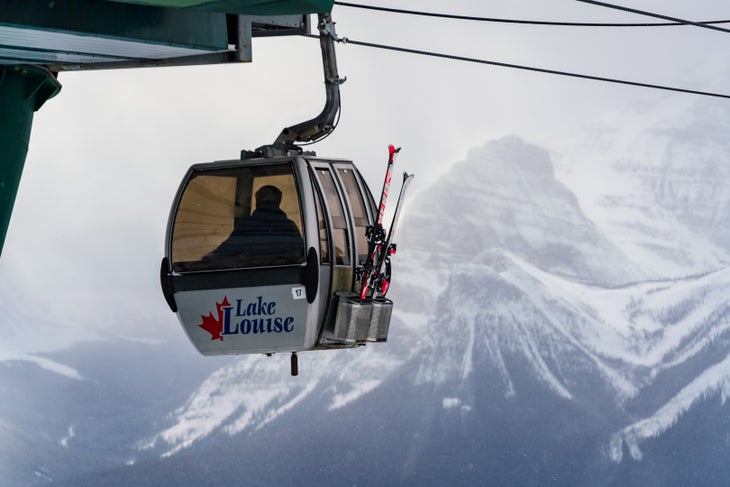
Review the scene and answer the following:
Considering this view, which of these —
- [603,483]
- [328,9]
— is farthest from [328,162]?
[603,483]

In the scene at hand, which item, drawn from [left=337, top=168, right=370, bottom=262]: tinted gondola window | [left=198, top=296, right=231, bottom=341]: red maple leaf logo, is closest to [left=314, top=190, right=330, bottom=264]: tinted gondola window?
[left=337, top=168, right=370, bottom=262]: tinted gondola window

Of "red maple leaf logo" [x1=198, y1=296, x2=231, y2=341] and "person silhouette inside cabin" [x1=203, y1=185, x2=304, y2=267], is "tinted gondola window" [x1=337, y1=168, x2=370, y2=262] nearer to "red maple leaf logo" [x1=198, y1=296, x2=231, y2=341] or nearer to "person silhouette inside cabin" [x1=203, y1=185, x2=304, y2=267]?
"person silhouette inside cabin" [x1=203, y1=185, x2=304, y2=267]

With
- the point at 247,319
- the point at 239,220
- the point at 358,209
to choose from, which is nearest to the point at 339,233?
the point at 358,209

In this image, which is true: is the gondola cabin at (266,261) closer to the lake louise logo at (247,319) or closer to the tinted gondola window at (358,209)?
the lake louise logo at (247,319)

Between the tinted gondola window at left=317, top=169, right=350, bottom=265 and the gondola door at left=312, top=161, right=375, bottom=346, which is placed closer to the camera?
the gondola door at left=312, top=161, right=375, bottom=346

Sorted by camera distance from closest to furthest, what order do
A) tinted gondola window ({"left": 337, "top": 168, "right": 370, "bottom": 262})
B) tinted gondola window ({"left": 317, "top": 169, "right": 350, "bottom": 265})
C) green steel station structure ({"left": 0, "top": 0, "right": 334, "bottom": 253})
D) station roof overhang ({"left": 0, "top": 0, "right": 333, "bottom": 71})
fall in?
station roof overhang ({"left": 0, "top": 0, "right": 333, "bottom": 71}), green steel station structure ({"left": 0, "top": 0, "right": 334, "bottom": 253}), tinted gondola window ({"left": 317, "top": 169, "right": 350, "bottom": 265}), tinted gondola window ({"left": 337, "top": 168, "right": 370, "bottom": 262})
